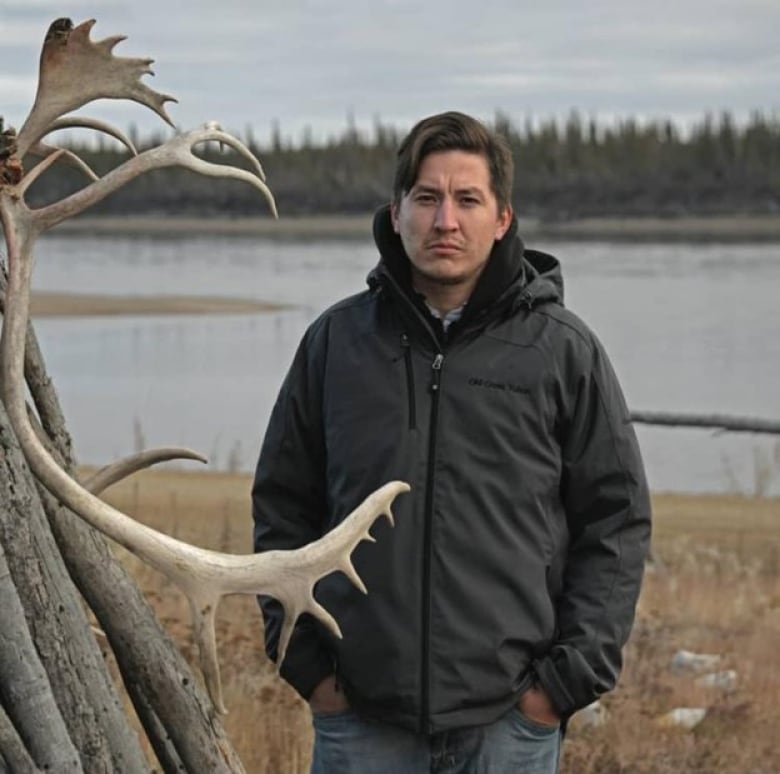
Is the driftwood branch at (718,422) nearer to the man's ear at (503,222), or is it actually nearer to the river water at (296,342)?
the river water at (296,342)

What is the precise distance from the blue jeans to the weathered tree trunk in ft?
1.16

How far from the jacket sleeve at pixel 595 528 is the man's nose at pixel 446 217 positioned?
291 mm

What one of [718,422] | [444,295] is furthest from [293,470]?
[718,422]

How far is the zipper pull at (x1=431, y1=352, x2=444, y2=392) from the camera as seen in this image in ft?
10.9

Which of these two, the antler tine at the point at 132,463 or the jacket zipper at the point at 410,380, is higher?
the jacket zipper at the point at 410,380

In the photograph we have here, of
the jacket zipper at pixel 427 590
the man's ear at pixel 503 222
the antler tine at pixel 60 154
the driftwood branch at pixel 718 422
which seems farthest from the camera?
the driftwood branch at pixel 718 422

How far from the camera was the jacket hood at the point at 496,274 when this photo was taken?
3.33 metres

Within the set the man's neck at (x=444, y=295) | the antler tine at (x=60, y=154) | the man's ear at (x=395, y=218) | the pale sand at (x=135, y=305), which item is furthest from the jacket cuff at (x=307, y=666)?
the pale sand at (x=135, y=305)

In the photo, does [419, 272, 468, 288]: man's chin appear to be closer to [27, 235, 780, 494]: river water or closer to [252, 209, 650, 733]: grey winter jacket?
[252, 209, 650, 733]: grey winter jacket

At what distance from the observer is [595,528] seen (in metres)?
3.36

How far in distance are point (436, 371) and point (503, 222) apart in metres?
0.28

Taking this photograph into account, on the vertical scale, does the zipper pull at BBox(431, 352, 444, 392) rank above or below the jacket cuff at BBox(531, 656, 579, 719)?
above

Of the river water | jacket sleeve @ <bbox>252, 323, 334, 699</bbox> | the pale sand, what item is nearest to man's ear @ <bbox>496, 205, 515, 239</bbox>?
jacket sleeve @ <bbox>252, 323, 334, 699</bbox>

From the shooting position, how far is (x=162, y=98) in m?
3.59
